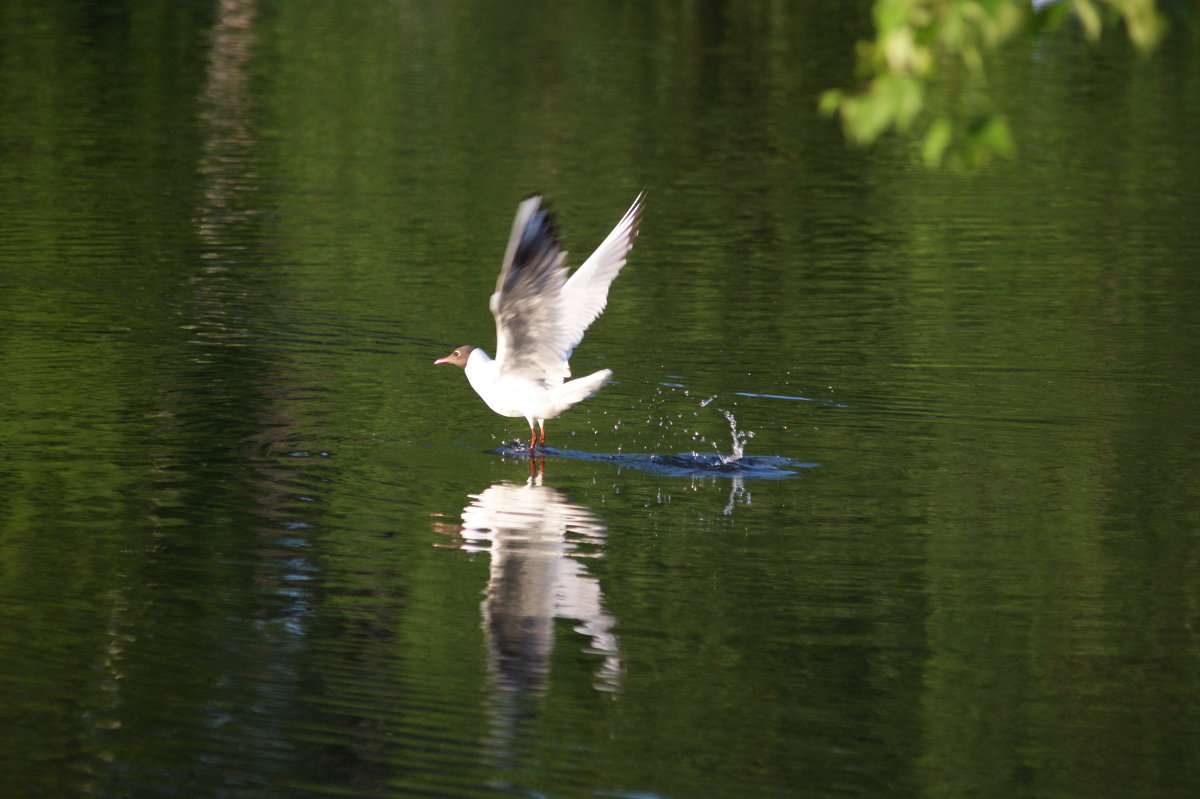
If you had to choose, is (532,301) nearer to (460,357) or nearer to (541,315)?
(541,315)

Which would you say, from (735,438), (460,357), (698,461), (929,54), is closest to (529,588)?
(698,461)

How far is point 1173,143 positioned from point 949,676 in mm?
22455

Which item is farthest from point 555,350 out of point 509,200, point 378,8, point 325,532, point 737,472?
point 378,8

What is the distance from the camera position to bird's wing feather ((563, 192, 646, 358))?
12.3m

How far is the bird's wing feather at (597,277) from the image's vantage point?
12.3m

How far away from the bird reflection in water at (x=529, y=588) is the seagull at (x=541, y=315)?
0.62 m

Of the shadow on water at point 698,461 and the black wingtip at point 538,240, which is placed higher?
the black wingtip at point 538,240

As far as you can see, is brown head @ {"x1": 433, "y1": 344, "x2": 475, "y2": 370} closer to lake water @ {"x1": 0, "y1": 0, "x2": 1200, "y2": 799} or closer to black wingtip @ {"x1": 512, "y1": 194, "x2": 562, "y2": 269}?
lake water @ {"x1": 0, "y1": 0, "x2": 1200, "y2": 799}

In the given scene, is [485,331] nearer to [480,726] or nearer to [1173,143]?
[480,726]

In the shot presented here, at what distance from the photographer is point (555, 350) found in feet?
41.1

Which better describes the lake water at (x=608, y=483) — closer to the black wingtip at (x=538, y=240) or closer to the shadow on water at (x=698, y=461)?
the shadow on water at (x=698, y=461)

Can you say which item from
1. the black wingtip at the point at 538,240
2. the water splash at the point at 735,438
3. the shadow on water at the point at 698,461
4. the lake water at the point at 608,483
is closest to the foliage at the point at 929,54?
the lake water at the point at 608,483

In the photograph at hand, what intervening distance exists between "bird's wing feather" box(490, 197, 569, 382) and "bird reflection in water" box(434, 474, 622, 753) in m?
0.81

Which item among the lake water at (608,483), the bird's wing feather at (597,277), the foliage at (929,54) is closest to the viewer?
the foliage at (929,54)
